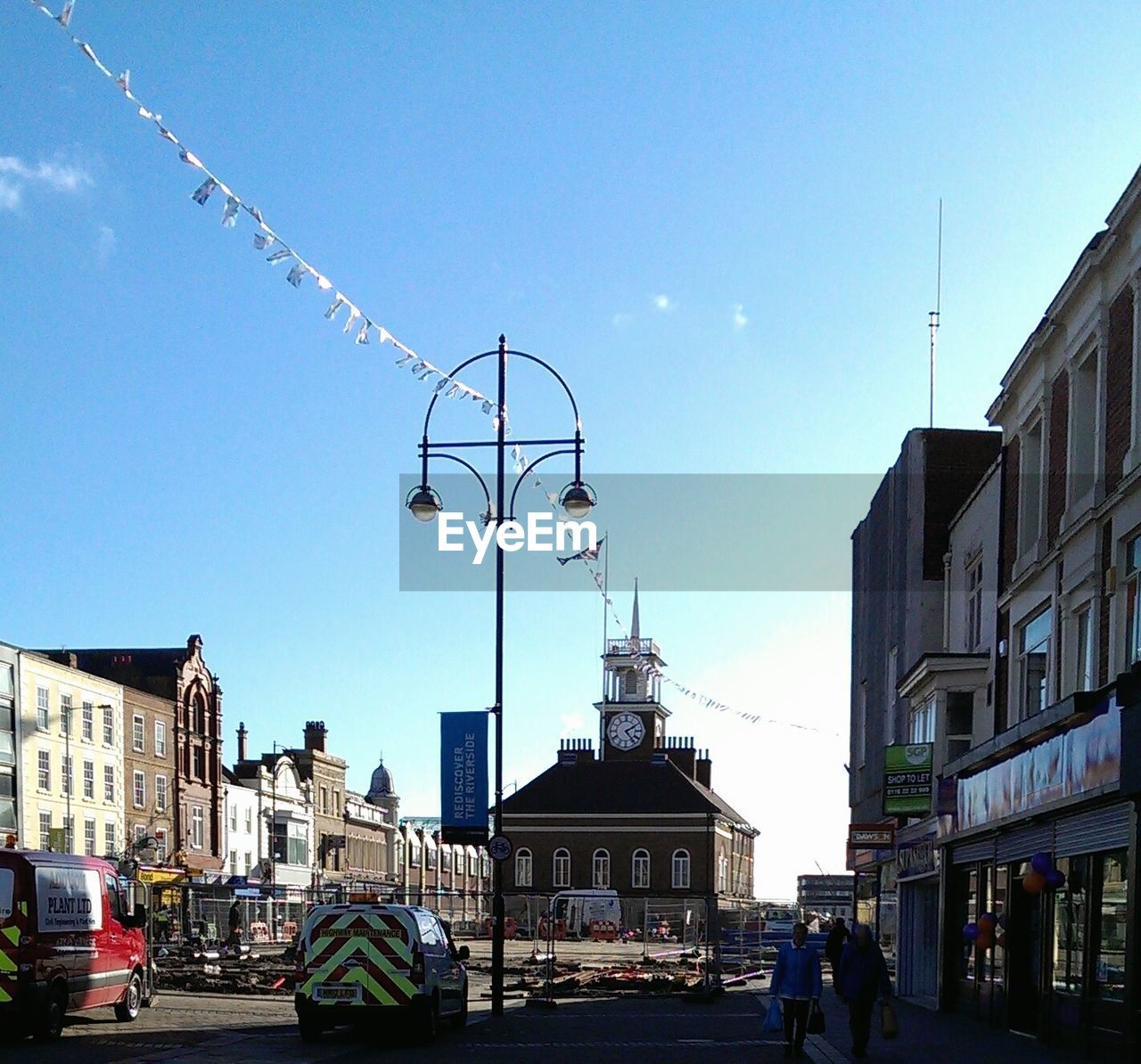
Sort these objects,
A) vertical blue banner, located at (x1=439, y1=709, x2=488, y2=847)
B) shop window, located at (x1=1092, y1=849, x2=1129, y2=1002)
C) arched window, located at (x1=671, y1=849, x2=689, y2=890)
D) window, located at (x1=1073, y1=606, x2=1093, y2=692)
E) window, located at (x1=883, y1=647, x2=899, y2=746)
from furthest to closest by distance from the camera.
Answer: arched window, located at (x1=671, y1=849, x2=689, y2=890)
window, located at (x1=883, y1=647, x2=899, y2=746)
vertical blue banner, located at (x1=439, y1=709, x2=488, y2=847)
window, located at (x1=1073, y1=606, x2=1093, y2=692)
shop window, located at (x1=1092, y1=849, x2=1129, y2=1002)

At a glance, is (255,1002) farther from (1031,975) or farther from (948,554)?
(948,554)

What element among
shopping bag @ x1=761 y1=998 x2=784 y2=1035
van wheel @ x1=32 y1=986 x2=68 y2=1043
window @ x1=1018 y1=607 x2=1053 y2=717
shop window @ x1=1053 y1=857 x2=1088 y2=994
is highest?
window @ x1=1018 y1=607 x2=1053 y2=717

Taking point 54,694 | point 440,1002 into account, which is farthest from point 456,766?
point 54,694

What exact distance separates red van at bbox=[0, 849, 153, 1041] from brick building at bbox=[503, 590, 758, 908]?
83781mm

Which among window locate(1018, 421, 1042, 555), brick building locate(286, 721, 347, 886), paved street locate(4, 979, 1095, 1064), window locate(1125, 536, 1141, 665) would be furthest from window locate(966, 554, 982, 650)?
brick building locate(286, 721, 347, 886)

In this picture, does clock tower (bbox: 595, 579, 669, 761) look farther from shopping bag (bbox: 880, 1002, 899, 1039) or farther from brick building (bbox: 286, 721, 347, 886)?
shopping bag (bbox: 880, 1002, 899, 1039)

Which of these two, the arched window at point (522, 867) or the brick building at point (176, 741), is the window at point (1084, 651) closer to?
the brick building at point (176, 741)

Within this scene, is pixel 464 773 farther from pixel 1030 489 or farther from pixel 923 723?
pixel 923 723

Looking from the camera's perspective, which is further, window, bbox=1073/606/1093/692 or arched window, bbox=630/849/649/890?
arched window, bbox=630/849/649/890

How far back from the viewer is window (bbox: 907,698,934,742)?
33344 millimetres

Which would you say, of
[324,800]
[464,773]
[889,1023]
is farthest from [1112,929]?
[324,800]

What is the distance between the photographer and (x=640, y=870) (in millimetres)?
110875

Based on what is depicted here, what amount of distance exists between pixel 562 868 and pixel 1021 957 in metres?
89.3

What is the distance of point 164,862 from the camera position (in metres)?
66.9
